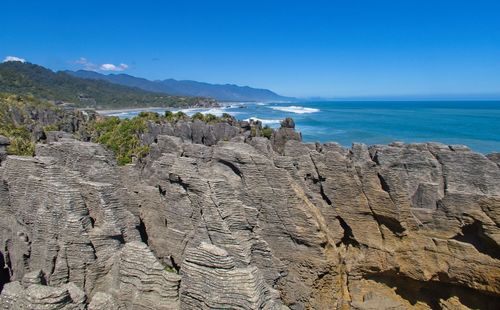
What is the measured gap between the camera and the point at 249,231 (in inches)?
363

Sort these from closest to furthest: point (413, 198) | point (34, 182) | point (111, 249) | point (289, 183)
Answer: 1. point (111, 249)
2. point (34, 182)
3. point (289, 183)
4. point (413, 198)

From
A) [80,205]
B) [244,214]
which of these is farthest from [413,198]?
[80,205]

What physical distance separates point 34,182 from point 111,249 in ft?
8.46

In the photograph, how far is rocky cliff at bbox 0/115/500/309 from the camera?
7.53m

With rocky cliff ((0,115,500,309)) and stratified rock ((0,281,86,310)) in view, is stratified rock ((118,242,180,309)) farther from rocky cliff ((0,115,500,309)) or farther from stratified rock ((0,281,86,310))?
stratified rock ((0,281,86,310))

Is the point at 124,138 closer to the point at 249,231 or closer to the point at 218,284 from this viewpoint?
the point at 249,231

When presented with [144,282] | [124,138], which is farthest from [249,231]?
[124,138]

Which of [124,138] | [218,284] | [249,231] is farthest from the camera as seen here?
[124,138]

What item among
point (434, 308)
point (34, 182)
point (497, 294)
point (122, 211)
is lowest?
point (434, 308)

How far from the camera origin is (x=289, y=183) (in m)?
10.4

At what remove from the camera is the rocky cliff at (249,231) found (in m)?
7.53

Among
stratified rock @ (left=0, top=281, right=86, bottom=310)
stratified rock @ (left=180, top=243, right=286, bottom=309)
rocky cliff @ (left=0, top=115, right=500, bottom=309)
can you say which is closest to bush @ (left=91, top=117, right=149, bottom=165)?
rocky cliff @ (left=0, top=115, right=500, bottom=309)

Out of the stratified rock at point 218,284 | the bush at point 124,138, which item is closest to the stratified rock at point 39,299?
the stratified rock at point 218,284

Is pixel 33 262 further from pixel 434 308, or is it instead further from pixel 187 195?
pixel 434 308
